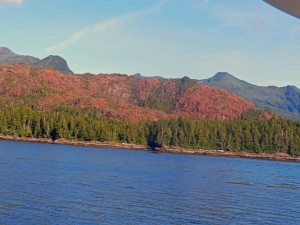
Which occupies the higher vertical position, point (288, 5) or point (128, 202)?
point (288, 5)

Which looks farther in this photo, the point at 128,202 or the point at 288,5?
the point at 128,202

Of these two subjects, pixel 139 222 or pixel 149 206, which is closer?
pixel 139 222

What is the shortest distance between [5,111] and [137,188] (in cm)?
14900

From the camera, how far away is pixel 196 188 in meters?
64.6

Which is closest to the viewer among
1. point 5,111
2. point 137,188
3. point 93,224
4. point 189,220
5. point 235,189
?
point 93,224

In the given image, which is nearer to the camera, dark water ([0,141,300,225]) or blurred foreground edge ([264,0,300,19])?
blurred foreground edge ([264,0,300,19])

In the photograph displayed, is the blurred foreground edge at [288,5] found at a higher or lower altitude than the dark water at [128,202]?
higher

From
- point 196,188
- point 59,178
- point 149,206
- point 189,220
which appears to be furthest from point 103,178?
point 189,220

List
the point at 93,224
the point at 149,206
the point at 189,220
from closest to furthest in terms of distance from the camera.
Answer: the point at 93,224
the point at 189,220
the point at 149,206

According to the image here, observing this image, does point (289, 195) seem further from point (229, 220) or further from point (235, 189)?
point (229, 220)

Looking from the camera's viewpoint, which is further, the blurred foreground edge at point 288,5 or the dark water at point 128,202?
the dark water at point 128,202

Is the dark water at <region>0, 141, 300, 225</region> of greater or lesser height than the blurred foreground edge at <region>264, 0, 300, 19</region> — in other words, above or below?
below

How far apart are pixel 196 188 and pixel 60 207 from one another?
28.7m

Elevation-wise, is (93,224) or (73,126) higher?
(73,126)
